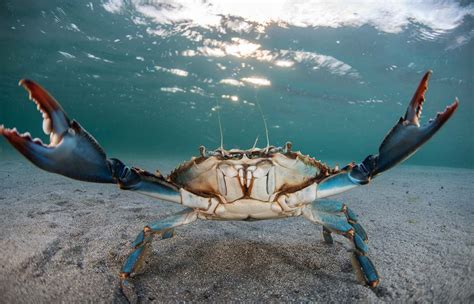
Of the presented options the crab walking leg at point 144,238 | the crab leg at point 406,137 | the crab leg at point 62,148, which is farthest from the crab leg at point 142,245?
the crab leg at point 406,137

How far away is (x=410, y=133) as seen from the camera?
2539mm

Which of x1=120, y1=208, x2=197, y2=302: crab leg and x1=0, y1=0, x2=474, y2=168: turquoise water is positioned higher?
x1=0, y1=0, x2=474, y2=168: turquoise water

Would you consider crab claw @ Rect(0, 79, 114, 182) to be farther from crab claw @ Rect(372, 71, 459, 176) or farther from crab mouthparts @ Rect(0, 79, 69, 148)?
crab claw @ Rect(372, 71, 459, 176)

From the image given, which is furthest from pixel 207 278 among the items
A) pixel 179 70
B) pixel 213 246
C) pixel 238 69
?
pixel 179 70

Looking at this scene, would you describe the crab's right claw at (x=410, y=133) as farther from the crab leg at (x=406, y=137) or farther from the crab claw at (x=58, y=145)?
the crab claw at (x=58, y=145)

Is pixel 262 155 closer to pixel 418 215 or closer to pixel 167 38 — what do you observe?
pixel 418 215

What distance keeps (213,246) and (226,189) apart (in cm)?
141

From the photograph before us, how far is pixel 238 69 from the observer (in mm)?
22188

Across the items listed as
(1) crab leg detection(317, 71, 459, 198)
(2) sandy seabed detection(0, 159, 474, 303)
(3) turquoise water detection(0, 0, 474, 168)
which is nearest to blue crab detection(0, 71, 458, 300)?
(1) crab leg detection(317, 71, 459, 198)

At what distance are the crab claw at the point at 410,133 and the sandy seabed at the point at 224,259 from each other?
134cm

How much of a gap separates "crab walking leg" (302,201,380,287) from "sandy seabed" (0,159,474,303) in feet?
0.45

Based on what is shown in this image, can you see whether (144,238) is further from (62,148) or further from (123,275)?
(62,148)

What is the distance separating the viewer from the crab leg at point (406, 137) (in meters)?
2.40

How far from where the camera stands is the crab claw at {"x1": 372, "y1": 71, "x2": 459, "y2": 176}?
2.42 metres
